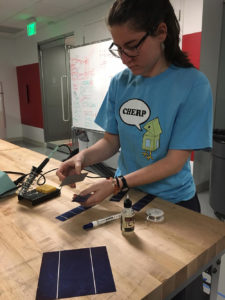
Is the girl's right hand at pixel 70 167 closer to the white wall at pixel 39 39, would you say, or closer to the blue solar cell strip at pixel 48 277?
the blue solar cell strip at pixel 48 277

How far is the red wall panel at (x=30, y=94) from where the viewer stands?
5891 millimetres

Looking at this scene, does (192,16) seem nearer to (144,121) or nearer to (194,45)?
(194,45)

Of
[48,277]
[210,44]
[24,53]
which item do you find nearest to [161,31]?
[48,277]

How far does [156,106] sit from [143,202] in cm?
38

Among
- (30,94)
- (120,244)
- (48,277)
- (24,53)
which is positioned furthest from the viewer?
(30,94)

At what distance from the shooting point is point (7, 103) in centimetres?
662

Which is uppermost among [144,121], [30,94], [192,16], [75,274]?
[192,16]

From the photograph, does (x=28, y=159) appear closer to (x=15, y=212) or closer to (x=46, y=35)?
(x=15, y=212)

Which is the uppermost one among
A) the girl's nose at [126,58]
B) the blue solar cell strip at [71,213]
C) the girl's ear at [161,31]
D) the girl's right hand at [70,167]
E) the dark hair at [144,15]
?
the dark hair at [144,15]

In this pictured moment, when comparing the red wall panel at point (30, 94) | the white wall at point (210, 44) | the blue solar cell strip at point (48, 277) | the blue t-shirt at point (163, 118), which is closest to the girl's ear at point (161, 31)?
the blue t-shirt at point (163, 118)

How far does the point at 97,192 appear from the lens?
0.90 m

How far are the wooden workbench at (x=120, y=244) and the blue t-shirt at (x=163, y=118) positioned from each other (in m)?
0.15

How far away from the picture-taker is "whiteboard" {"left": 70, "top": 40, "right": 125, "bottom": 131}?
3443 mm

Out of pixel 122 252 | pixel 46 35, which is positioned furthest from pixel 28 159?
pixel 46 35
